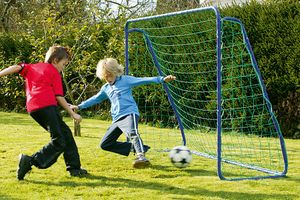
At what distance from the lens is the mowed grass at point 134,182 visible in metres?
4.21

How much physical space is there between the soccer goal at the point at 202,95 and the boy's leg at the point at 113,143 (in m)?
1.18

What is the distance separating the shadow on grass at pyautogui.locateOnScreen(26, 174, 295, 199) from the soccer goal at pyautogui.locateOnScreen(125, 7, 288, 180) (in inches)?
62.4

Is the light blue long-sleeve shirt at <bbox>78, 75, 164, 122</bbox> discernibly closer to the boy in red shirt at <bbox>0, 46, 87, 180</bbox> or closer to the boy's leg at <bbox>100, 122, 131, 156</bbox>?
the boy's leg at <bbox>100, 122, 131, 156</bbox>

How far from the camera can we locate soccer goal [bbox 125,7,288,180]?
6934 mm

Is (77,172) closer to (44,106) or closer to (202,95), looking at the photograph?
(44,106)

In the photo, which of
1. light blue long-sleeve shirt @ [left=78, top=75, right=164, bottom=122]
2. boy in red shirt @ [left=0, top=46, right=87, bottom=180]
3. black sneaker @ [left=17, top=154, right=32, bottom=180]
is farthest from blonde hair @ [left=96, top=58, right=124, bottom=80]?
black sneaker @ [left=17, top=154, right=32, bottom=180]

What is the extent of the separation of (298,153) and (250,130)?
7.33 ft

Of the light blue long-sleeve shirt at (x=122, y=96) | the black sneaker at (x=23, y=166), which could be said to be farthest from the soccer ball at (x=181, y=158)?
the black sneaker at (x=23, y=166)

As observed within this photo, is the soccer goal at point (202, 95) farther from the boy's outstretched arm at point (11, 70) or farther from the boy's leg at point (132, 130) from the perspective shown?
the boy's outstretched arm at point (11, 70)

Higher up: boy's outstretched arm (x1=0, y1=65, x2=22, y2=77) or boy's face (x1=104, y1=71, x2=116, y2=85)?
boy's outstretched arm (x1=0, y1=65, x2=22, y2=77)

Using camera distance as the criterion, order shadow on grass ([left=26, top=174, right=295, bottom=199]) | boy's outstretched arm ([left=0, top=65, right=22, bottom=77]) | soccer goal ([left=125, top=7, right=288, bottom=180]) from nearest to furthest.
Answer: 1. shadow on grass ([left=26, top=174, right=295, bottom=199])
2. boy's outstretched arm ([left=0, top=65, right=22, bottom=77])
3. soccer goal ([left=125, top=7, right=288, bottom=180])

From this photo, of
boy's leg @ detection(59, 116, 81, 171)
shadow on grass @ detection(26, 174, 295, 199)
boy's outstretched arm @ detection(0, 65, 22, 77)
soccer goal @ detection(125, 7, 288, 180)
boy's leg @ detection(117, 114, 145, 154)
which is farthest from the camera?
soccer goal @ detection(125, 7, 288, 180)

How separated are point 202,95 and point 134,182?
539 centimetres

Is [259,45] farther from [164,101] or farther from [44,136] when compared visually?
[44,136]
